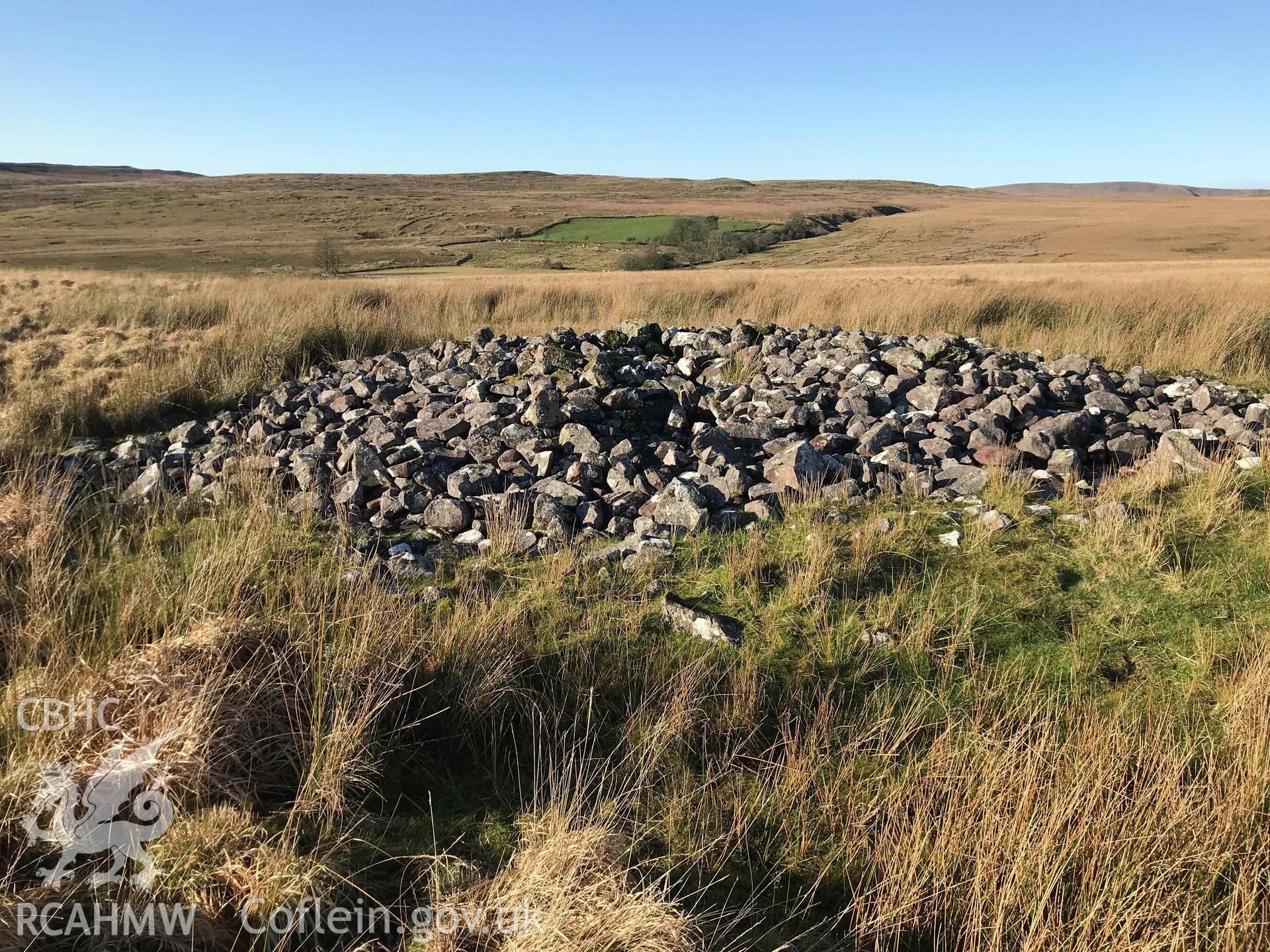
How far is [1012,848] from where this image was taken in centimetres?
246

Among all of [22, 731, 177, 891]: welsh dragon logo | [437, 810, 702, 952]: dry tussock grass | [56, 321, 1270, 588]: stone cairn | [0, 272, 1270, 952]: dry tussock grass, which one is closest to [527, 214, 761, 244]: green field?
[56, 321, 1270, 588]: stone cairn

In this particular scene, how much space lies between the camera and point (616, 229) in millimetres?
79250

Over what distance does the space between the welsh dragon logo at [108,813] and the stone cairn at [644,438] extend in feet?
7.49

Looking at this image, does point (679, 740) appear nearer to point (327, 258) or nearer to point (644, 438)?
point (644, 438)

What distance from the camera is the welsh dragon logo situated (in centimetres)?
231

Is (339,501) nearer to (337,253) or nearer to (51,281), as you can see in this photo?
(51,281)

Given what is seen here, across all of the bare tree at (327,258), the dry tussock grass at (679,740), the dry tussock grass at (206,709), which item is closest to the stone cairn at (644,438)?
the dry tussock grass at (679,740)

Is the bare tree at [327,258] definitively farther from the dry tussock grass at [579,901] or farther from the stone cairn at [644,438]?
the dry tussock grass at [579,901]

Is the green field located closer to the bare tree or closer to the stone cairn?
the bare tree

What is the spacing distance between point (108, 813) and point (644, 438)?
5.24m

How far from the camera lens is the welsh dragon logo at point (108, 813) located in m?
2.31

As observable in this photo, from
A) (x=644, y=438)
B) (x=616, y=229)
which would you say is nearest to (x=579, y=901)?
(x=644, y=438)

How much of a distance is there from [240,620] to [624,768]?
1.84 m

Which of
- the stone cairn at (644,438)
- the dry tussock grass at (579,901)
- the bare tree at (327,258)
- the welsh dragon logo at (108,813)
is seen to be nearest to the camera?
the dry tussock grass at (579,901)
